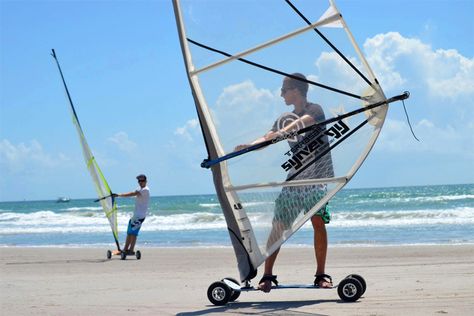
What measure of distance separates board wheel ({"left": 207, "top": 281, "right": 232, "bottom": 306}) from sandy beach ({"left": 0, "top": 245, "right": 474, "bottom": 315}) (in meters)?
0.08

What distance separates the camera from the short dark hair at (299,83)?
5.33 m

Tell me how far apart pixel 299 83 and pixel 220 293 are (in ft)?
5.30

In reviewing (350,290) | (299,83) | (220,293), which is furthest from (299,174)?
(220,293)

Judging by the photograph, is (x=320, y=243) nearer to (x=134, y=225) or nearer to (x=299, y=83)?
(x=299, y=83)

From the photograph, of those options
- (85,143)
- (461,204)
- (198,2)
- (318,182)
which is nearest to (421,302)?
(318,182)

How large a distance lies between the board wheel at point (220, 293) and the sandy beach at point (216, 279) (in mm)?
80

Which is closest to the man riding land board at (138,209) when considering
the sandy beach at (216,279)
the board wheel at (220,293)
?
the sandy beach at (216,279)

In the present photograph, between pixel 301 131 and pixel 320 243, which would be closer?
pixel 301 131

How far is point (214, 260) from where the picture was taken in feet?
35.9

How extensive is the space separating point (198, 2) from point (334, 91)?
1.19 m

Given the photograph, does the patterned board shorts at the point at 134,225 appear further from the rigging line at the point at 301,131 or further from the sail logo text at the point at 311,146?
the sail logo text at the point at 311,146

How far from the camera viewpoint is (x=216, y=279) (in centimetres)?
793

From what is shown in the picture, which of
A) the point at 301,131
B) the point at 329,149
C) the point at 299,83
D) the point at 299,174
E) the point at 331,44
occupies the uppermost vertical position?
the point at 331,44

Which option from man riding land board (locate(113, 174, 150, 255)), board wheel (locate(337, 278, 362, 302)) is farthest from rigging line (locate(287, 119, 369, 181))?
man riding land board (locate(113, 174, 150, 255))
